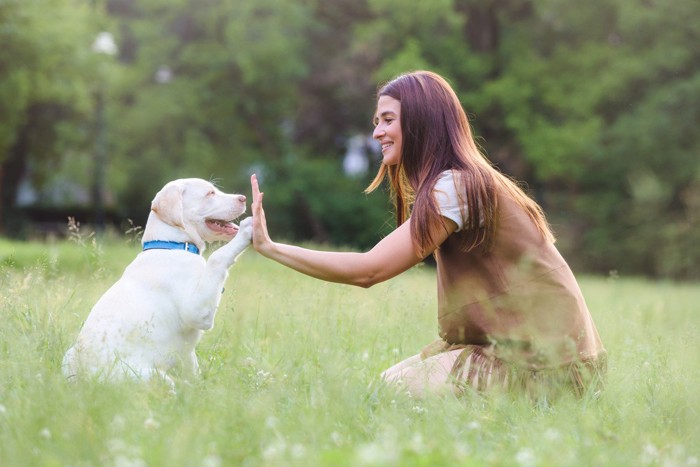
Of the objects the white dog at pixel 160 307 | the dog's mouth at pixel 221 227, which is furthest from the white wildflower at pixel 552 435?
the dog's mouth at pixel 221 227

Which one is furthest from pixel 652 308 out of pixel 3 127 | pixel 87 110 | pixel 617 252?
pixel 87 110

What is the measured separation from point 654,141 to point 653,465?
24.0 m

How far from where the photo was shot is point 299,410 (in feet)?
12.1

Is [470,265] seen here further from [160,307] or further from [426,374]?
[160,307]

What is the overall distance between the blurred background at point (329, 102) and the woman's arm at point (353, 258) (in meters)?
20.3

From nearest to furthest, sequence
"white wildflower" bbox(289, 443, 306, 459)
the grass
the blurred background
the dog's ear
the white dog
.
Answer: "white wildflower" bbox(289, 443, 306, 459) → the grass → the white dog → the dog's ear → the blurred background

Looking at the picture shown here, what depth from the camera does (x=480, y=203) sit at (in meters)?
4.31

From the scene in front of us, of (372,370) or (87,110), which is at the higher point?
(372,370)

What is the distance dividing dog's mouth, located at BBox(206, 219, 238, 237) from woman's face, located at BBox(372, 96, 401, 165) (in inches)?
37.2

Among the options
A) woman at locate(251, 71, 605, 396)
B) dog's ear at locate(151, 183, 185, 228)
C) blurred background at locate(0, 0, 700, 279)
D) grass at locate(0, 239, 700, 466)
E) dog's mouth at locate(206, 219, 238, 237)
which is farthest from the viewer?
blurred background at locate(0, 0, 700, 279)

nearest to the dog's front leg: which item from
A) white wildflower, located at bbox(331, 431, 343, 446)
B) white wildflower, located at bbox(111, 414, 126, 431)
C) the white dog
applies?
the white dog

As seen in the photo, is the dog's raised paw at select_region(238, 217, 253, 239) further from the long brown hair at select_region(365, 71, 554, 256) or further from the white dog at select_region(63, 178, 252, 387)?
the long brown hair at select_region(365, 71, 554, 256)

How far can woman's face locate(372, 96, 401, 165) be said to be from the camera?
4.73m

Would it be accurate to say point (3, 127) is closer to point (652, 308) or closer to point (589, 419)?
point (652, 308)
